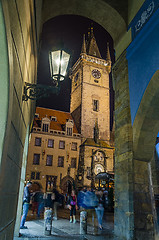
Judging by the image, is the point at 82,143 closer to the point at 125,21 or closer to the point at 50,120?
the point at 50,120

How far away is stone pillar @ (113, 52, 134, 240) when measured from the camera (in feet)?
21.8

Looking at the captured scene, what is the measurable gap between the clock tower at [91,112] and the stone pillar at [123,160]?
24.4m

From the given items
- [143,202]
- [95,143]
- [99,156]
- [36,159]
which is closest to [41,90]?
[143,202]

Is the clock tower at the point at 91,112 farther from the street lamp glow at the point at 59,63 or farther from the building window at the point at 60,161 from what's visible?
the street lamp glow at the point at 59,63

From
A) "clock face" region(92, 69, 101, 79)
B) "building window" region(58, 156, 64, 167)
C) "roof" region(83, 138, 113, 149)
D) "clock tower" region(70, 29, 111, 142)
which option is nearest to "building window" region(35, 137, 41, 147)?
"building window" region(58, 156, 64, 167)

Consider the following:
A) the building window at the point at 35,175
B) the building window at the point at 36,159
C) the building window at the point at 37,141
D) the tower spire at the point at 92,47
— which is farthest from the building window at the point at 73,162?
the tower spire at the point at 92,47

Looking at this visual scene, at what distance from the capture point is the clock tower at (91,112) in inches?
1287

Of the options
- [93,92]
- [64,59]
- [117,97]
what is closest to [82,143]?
[93,92]

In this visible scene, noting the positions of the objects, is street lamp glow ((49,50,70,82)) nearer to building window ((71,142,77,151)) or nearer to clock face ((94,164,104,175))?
clock face ((94,164,104,175))

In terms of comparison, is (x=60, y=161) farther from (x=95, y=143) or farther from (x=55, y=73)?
(x=55, y=73)

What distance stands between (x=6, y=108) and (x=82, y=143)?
3250 cm

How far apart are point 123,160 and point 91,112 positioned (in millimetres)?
30412

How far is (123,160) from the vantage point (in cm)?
751

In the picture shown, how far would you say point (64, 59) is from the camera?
4523 millimetres
